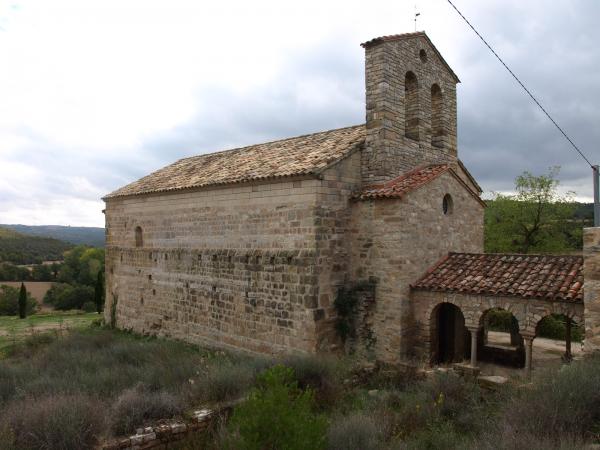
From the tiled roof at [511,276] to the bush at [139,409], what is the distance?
629cm

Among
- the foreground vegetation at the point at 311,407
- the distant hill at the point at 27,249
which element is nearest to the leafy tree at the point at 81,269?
the distant hill at the point at 27,249

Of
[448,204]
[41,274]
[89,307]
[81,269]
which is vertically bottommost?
[89,307]

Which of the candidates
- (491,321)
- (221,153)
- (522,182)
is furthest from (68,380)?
(522,182)

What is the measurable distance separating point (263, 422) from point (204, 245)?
9674 millimetres

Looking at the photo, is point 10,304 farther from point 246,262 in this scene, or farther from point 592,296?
point 592,296

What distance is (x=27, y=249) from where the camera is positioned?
256 ft

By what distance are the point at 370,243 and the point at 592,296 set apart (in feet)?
15.4

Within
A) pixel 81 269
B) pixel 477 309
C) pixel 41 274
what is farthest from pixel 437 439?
pixel 41 274

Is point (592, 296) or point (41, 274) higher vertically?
point (592, 296)

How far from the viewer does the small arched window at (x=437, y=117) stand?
13.1 m

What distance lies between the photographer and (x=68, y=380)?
8320 millimetres

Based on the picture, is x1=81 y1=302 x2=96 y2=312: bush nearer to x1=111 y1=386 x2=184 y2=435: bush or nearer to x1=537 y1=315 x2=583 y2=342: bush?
x1=537 y1=315 x2=583 y2=342: bush

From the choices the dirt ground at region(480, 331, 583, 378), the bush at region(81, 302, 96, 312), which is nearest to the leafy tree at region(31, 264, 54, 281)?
the bush at region(81, 302, 96, 312)

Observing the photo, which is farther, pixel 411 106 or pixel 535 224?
pixel 535 224
